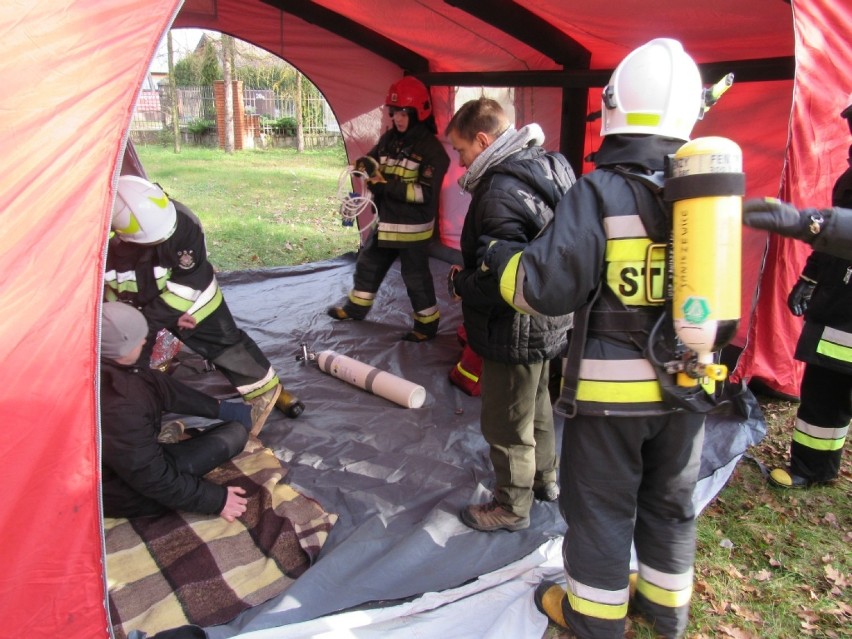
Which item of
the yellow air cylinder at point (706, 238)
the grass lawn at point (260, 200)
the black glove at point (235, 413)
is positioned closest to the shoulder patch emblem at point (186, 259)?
the black glove at point (235, 413)

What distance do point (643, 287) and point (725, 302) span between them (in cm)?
24

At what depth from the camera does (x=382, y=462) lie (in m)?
3.48

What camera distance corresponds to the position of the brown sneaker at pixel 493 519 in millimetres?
2863

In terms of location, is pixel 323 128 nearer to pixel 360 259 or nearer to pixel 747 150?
pixel 360 259

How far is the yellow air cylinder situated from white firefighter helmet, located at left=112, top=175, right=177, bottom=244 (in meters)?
2.38

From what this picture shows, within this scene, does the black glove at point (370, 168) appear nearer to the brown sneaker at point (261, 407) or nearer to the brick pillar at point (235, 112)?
the brown sneaker at point (261, 407)

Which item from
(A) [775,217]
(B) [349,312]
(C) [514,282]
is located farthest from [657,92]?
(B) [349,312]

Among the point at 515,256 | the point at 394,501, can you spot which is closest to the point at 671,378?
the point at 515,256

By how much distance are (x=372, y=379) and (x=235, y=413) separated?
1022 millimetres

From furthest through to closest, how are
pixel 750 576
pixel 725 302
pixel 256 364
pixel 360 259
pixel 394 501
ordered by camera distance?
1. pixel 360 259
2. pixel 256 364
3. pixel 394 501
4. pixel 750 576
5. pixel 725 302

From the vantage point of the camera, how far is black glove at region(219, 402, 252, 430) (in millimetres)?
3469

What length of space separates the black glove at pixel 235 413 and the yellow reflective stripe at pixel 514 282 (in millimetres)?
2033

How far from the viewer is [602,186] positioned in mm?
1830

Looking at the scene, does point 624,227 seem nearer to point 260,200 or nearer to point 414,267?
point 414,267
